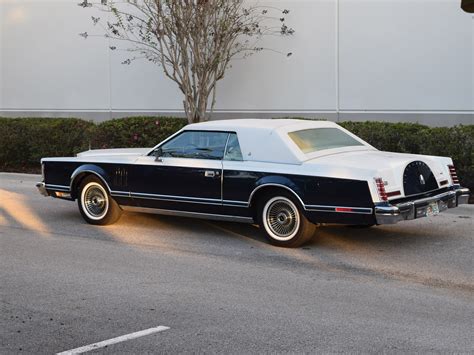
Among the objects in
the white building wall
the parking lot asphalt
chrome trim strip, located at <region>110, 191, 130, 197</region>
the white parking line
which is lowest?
the white parking line

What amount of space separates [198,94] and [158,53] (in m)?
1.93

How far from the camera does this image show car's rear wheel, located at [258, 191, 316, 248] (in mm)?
8359

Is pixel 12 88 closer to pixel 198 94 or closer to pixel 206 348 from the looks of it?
pixel 198 94

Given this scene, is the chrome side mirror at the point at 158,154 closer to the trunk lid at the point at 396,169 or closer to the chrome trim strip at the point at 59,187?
the chrome trim strip at the point at 59,187

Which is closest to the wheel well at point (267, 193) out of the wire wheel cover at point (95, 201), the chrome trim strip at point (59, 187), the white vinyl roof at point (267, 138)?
the white vinyl roof at point (267, 138)

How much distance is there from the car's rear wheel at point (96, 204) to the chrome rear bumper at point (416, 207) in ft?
12.5

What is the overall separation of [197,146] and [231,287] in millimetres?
2787

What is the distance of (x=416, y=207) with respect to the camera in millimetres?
8078

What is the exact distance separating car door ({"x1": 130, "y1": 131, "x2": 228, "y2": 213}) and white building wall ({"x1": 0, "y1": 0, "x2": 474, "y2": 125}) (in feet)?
21.3

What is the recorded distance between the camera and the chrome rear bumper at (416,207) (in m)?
7.77

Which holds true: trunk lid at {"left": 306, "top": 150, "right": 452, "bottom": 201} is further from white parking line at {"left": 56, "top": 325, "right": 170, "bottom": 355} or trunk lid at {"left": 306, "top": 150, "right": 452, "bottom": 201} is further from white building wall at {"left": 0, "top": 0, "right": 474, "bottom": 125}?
white building wall at {"left": 0, "top": 0, "right": 474, "bottom": 125}

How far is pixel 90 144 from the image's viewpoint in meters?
16.0

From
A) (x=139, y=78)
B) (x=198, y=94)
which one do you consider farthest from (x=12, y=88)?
(x=198, y=94)

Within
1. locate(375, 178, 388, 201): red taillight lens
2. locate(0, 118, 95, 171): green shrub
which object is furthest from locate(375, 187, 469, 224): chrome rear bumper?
locate(0, 118, 95, 171): green shrub
